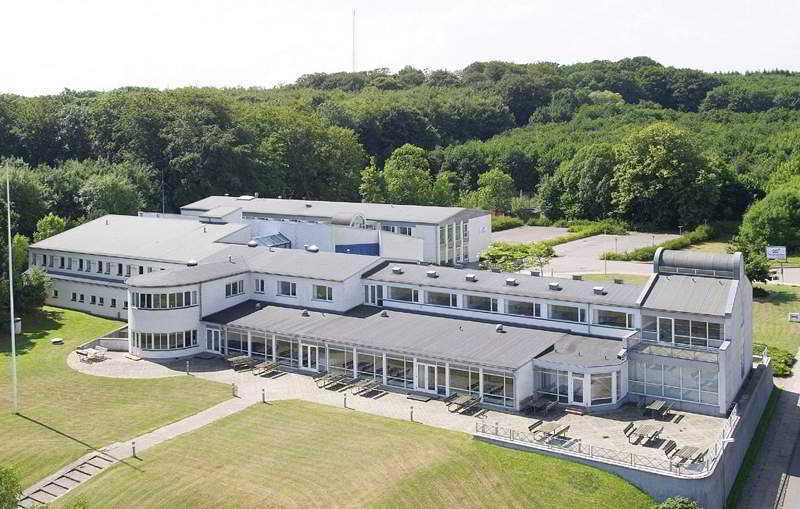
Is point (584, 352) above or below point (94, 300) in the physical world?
below

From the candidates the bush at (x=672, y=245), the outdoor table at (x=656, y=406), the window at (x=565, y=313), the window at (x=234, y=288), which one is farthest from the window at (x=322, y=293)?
the bush at (x=672, y=245)

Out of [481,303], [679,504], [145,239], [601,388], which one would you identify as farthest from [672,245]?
[679,504]

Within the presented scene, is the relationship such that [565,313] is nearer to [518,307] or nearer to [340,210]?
[518,307]

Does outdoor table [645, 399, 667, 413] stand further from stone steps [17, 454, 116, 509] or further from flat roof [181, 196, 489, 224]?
flat roof [181, 196, 489, 224]

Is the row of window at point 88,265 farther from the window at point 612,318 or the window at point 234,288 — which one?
the window at point 612,318

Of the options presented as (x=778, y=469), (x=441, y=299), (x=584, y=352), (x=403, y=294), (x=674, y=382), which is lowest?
(x=778, y=469)

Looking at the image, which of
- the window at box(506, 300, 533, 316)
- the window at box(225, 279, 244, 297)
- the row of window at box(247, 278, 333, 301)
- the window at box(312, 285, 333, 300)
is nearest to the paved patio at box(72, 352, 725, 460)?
the window at box(225, 279, 244, 297)

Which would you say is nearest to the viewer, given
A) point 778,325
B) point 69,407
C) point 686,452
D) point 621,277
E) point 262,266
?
point 686,452

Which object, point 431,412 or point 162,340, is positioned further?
point 162,340
